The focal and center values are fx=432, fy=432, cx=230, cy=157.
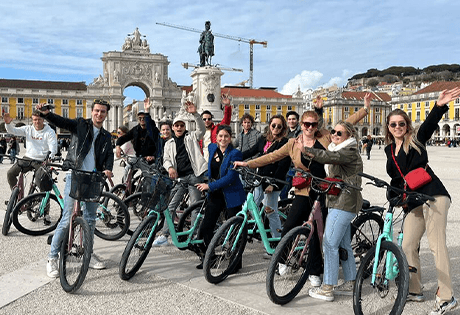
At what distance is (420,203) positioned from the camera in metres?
3.39

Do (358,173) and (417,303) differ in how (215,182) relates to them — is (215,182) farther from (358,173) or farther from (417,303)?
(417,303)

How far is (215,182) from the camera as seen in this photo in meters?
4.27

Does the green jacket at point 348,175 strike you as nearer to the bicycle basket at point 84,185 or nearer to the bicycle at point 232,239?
the bicycle at point 232,239

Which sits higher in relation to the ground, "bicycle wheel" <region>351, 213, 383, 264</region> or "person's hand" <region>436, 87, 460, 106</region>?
"person's hand" <region>436, 87, 460, 106</region>

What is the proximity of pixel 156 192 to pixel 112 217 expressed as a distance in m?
2.13

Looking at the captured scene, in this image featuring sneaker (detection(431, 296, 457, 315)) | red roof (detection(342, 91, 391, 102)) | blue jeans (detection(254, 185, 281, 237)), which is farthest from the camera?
red roof (detection(342, 91, 391, 102))

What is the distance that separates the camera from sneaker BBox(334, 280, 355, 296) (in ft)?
12.6

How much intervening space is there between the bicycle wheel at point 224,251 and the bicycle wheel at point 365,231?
3.79ft

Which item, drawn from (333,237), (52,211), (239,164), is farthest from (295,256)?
(52,211)

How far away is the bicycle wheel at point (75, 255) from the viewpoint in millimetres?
3787

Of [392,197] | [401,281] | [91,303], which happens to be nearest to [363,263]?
[401,281]

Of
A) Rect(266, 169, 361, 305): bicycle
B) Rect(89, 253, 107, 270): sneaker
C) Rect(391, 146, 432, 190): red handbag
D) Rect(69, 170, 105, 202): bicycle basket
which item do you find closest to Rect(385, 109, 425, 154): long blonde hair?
Rect(391, 146, 432, 190): red handbag

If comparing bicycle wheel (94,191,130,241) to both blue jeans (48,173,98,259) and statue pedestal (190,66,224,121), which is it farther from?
statue pedestal (190,66,224,121)

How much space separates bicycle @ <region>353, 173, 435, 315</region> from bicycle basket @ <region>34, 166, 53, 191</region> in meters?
4.06
